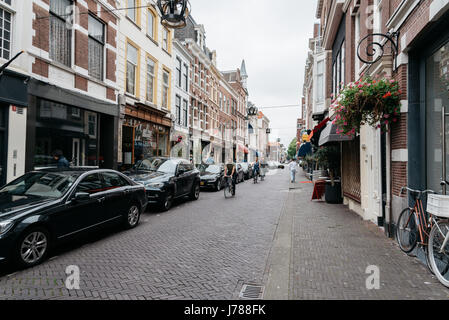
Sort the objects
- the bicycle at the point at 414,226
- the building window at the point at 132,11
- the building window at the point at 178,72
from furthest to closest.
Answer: the building window at the point at 178,72, the building window at the point at 132,11, the bicycle at the point at 414,226

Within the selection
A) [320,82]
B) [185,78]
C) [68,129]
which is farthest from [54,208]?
[185,78]

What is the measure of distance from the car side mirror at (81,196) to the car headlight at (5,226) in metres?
1.17

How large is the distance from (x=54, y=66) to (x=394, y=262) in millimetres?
11702

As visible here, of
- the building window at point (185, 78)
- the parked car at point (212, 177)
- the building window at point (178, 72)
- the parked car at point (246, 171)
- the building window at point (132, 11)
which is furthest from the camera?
the parked car at point (246, 171)

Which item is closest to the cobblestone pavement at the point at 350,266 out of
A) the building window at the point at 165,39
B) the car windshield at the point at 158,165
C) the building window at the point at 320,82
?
the car windshield at the point at 158,165

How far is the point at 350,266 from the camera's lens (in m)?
4.62

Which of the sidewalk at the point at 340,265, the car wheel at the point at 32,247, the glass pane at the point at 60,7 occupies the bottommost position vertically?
the sidewalk at the point at 340,265

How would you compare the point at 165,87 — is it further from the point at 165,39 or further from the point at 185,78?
the point at 185,78

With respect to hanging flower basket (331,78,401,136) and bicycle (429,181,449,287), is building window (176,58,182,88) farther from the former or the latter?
A: bicycle (429,181,449,287)

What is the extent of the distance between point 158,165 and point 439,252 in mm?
8936

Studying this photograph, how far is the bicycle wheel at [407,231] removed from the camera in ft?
16.3

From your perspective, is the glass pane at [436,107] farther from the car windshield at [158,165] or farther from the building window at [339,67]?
the car windshield at [158,165]

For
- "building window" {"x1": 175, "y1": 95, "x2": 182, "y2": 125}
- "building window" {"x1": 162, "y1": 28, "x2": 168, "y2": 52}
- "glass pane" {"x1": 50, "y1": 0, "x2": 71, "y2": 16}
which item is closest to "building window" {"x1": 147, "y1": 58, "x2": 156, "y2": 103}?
"building window" {"x1": 162, "y1": 28, "x2": 168, "y2": 52}
